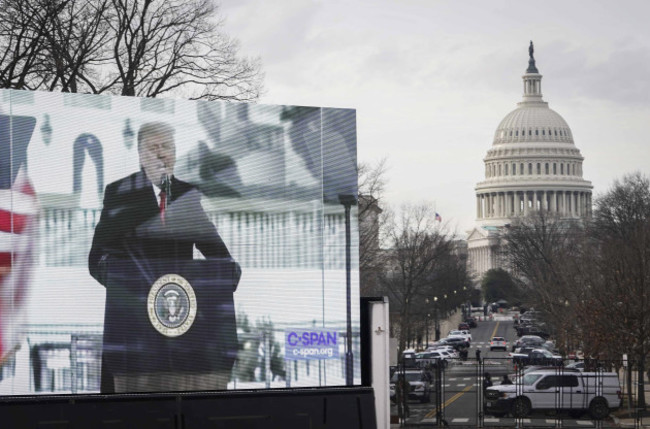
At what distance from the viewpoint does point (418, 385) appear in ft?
145

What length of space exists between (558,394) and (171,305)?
1968 cm

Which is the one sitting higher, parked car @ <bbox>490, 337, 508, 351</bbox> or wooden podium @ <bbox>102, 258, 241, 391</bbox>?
wooden podium @ <bbox>102, 258, 241, 391</bbox>

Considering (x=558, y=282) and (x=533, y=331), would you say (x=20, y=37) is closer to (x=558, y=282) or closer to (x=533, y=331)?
(x=558, y=282)

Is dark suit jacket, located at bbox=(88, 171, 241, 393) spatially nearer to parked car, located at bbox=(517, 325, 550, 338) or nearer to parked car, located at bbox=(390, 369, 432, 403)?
parked car, located at bbox=(390, 369, 432, 403)

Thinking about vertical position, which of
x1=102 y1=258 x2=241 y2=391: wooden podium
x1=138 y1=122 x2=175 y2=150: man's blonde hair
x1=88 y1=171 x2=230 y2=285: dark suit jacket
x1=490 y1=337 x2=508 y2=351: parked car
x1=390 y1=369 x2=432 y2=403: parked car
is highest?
x1=138 y1=122 x2=175 y2=150: man's blonde hair

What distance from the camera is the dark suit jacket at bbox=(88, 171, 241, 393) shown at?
1847 cm

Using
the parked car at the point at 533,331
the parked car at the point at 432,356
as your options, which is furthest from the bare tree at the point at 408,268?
the parked car at the point at 533,331

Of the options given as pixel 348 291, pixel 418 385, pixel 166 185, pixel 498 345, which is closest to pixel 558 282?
pixel 498 345

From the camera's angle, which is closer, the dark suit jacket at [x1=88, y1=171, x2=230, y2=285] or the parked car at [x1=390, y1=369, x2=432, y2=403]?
the dark suit jacket at [x1=88, y1=171, x2=230, y2=285]

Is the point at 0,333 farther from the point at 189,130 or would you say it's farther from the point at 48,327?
the point at 189,130

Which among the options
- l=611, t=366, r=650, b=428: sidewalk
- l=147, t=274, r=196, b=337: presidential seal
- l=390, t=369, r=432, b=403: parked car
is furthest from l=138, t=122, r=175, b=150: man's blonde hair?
l=390, t=369, r=432, b=403: parked car

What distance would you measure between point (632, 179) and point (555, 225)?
29710 millimetres

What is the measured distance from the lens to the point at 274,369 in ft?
63.6

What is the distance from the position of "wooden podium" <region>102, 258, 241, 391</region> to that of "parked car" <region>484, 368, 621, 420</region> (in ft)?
60.5
